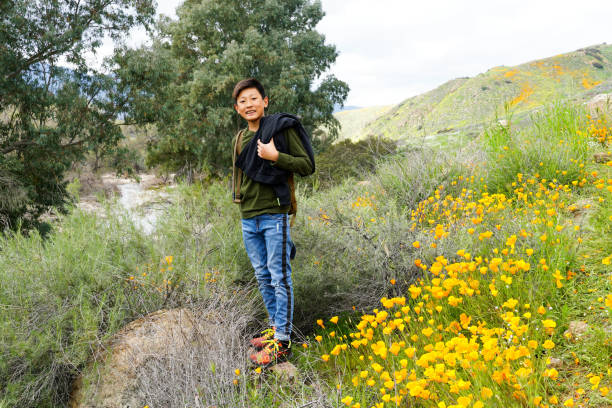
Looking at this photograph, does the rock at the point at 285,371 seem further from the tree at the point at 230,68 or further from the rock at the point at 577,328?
the tree at the point at 230,68

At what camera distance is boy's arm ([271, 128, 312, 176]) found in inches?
104

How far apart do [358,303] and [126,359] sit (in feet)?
5.97

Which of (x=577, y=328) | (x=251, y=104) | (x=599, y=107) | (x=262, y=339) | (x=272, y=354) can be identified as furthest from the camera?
(x=599, y=107)

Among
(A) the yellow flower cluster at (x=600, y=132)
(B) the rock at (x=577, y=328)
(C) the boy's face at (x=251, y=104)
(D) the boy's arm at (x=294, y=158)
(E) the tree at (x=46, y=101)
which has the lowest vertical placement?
(B) the rock at (x=577, y=328)

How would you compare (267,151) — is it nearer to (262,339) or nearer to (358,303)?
(262,339)

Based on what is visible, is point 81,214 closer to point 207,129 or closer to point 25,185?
point 25,185

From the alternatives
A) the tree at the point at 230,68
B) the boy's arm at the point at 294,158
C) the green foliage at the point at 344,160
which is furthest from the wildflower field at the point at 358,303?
the tree at the point at 230,68

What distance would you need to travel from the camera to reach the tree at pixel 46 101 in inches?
357

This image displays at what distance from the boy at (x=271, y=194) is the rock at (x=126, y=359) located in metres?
0.50

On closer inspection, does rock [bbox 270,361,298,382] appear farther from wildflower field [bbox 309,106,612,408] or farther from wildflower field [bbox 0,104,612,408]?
wildflower field [bbox 309,106,612,408]

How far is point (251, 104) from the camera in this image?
9.22 ft

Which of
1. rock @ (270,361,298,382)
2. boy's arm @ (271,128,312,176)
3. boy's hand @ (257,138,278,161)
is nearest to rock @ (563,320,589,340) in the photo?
rock @ (270,361,298,382)

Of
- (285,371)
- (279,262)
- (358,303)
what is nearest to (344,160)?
(358,303)

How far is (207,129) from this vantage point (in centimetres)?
1560
